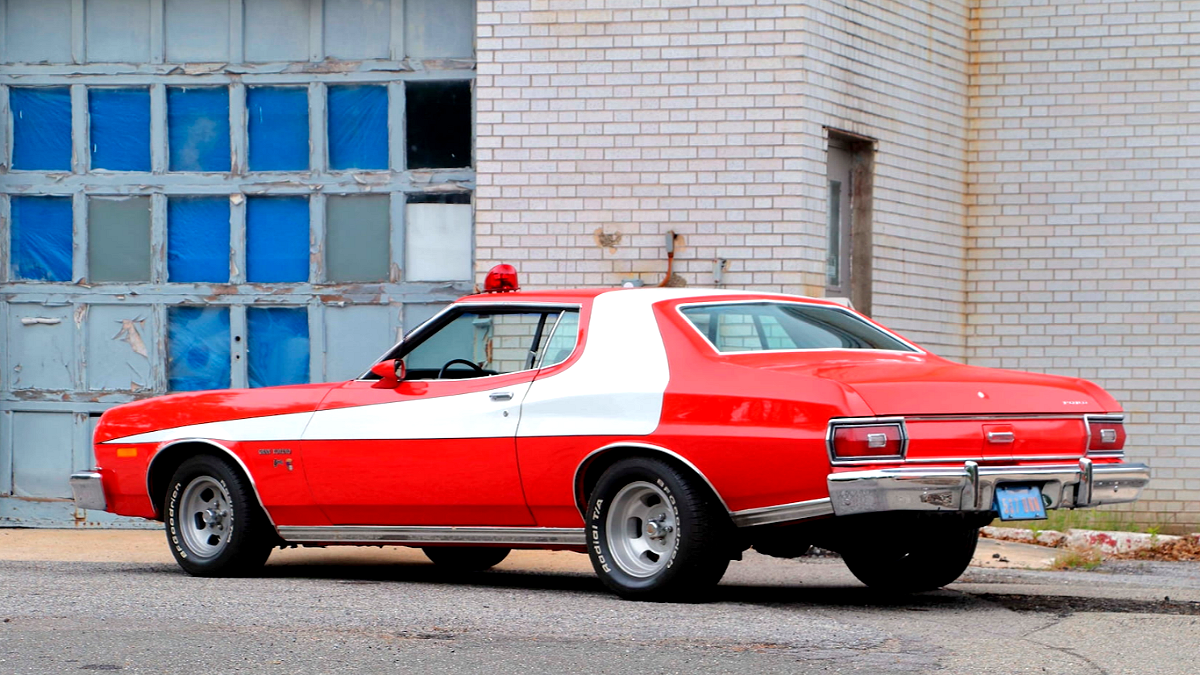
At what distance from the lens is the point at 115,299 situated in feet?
41.1

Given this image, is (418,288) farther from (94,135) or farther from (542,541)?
(542,541)

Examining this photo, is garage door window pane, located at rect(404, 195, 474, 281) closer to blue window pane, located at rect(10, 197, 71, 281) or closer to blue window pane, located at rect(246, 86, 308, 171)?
blue window pane, located at rect(246, 86, 308, 171)

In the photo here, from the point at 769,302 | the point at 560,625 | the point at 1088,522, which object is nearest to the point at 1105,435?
the point at 769,302

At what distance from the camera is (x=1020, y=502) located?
6887 millimetres

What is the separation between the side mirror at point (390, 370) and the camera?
8258mm

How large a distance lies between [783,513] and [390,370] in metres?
2.24

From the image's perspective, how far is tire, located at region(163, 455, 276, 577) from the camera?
8672 millimetres

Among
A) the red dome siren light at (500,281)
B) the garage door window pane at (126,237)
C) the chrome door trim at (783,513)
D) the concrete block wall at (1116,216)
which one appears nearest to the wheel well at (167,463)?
the red dome siren light at (500,281)

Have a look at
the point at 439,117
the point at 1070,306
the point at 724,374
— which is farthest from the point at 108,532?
the point at 1070,306

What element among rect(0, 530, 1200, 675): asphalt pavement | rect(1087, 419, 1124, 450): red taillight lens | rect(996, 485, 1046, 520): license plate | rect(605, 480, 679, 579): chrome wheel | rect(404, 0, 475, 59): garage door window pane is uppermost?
rect(404, 0, 475, 59): garage door window pane

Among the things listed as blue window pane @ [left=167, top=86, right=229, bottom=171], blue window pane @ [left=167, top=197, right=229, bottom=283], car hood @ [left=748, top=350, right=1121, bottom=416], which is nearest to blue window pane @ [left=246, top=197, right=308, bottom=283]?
blue window pane @ [left=167, top=197, right=229, bottom=283]

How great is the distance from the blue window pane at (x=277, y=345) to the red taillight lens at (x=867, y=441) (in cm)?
642

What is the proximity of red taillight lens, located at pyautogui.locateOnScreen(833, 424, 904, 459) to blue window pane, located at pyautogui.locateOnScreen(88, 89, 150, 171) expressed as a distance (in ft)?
24.1

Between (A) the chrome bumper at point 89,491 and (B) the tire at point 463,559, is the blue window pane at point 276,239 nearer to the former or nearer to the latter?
(A) the chrome bumper at point 89,491
